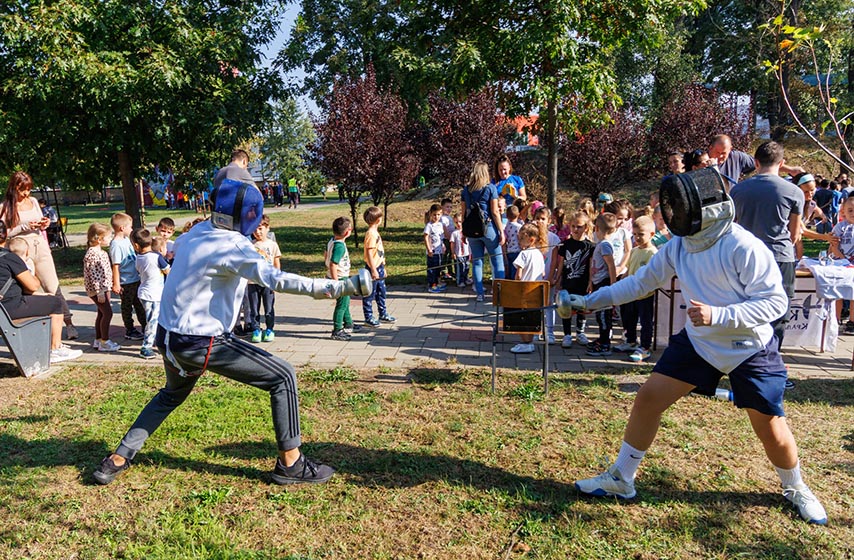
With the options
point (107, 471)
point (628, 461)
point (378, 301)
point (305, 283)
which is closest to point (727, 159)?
point (628, 461)

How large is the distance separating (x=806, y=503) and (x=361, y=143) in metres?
15.0

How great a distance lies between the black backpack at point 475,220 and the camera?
882cm

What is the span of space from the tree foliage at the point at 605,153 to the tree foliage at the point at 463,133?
241cm

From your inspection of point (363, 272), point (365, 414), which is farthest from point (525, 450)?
point (363, 272)

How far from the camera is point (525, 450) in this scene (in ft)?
15.1

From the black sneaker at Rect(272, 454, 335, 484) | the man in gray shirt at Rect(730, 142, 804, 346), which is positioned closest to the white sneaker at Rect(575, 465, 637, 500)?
→ the black sneaker at Rect(272, 454, 335, 484)

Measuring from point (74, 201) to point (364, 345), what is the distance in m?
45.9

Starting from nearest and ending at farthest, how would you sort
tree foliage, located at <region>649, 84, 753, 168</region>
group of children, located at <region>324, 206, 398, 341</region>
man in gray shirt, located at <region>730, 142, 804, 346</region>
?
man in gray shirt, located at <region>730, 142, 804, 346</region>, group of children, located at <region>324, 206, 398, 341</region>, tree foliage, located at <region>649, 84, 753, 168</region>

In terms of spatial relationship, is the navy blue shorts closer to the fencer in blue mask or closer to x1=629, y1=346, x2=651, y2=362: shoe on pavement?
the fencer in blue mask

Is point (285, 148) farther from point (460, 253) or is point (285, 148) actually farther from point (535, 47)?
point (535, 47)

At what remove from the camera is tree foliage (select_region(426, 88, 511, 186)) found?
19250 millimetres

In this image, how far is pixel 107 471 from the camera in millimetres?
4184

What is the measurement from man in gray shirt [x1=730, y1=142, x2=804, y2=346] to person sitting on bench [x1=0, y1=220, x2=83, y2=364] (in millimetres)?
6964

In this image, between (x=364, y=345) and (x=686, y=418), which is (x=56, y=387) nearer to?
(x=364, y=345)
